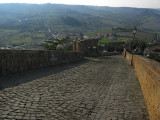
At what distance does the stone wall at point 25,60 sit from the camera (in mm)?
8039

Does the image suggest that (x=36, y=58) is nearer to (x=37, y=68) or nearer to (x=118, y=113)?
(x=37, y=68)

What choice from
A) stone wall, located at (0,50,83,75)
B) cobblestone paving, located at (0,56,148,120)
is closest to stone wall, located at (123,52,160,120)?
cobblestone paving, located at (0,56,148,120)

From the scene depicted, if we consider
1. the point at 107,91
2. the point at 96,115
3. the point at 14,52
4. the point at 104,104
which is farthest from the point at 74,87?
the point at 14,52

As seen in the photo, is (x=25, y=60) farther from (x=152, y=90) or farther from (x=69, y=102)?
(x=152, y=90)

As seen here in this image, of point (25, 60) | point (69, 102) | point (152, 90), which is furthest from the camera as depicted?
point (25, 60)

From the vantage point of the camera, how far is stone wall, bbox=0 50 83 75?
8039 millimetres

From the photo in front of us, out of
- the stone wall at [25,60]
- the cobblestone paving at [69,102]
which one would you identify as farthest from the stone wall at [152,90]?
the stone wall at [25,60]

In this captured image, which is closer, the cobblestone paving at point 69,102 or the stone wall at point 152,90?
the stone wall at point 152,90

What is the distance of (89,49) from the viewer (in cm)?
2625

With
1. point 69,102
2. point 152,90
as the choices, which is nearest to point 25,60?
point 69,102

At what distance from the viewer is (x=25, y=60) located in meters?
9.19

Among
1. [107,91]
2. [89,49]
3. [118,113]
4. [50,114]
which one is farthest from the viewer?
[89,49]

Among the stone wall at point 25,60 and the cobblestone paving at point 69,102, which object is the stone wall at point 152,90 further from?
the stone wall at point 25,60

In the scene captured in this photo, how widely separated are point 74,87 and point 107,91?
1.14 m
